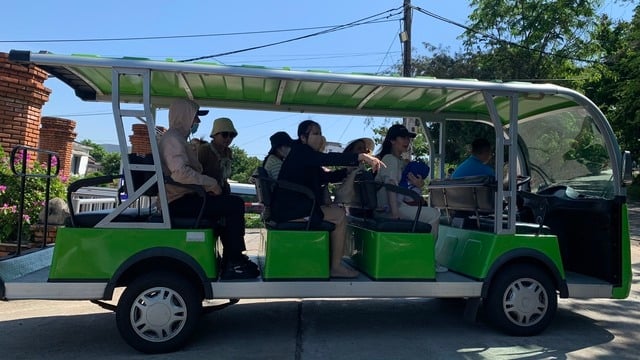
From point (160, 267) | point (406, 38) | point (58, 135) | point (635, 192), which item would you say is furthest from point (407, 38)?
point (635, 192)

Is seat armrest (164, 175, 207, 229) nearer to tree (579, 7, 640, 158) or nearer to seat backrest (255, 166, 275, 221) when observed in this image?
seat backrest (255, 166, 275, 221)

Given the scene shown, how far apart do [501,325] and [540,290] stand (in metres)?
0.51

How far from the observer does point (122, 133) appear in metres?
4.39

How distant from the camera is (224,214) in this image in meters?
4.72

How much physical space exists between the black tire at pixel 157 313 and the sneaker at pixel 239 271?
35 centimetres

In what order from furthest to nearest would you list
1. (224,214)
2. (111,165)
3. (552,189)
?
(111,165), (552,189), (224,214)

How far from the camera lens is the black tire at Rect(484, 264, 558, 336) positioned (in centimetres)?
495

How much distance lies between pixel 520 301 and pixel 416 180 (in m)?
1.60

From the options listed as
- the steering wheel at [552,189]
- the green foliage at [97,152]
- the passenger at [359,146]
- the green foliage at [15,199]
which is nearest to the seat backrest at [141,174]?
the passenger at [359,146]

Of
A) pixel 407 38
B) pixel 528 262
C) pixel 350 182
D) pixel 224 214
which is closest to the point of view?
pixel 224 214

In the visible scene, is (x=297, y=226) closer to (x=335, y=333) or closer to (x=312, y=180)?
(x=312, y=180)

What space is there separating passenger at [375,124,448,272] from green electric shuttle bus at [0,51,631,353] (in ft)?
0.56

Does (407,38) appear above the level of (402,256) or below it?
above

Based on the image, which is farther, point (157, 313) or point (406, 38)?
point (406, 38)
